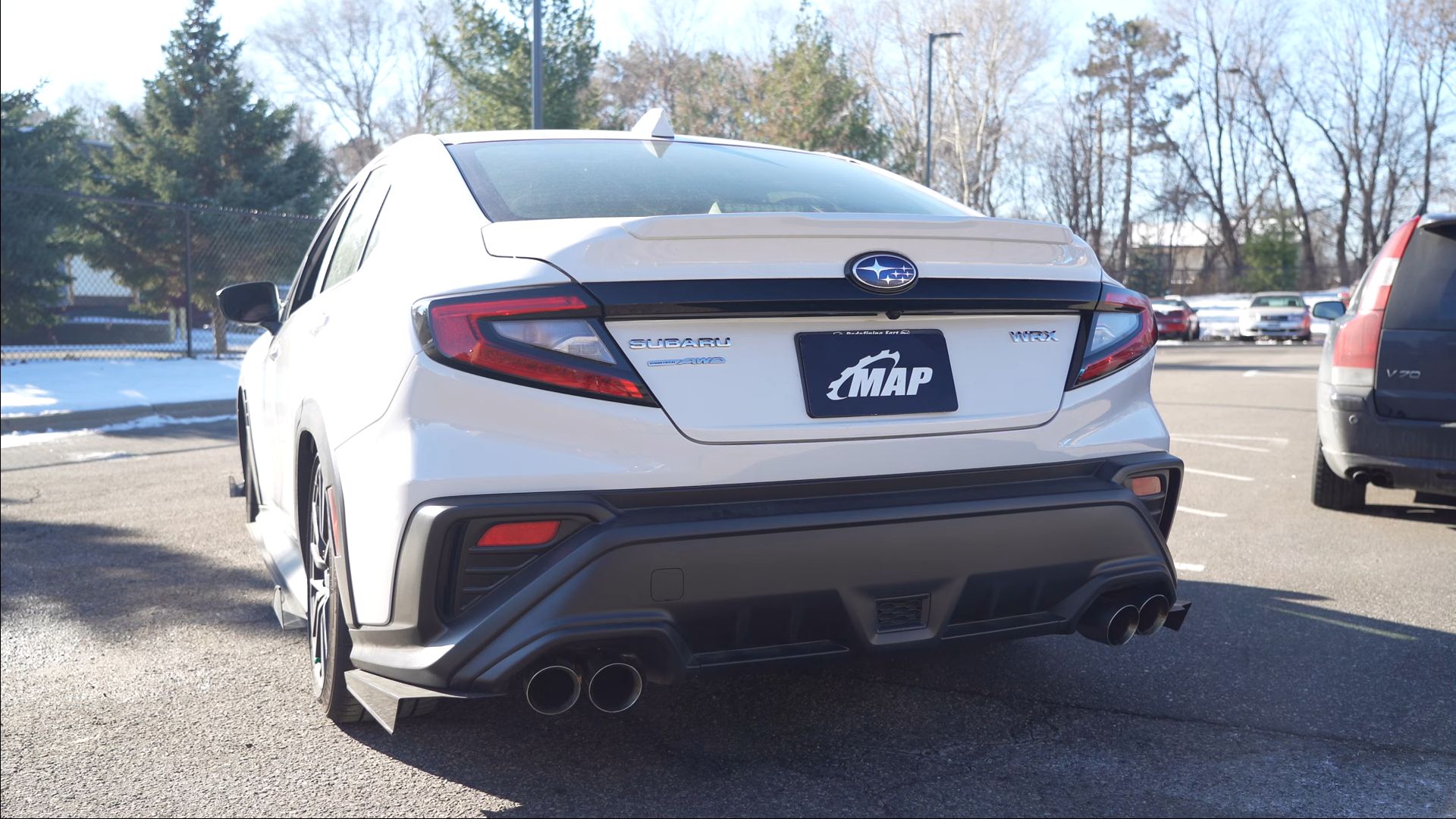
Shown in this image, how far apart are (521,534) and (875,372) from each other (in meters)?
0.86

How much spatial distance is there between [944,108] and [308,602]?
43834mm

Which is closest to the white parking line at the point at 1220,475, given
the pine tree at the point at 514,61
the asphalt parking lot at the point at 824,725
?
the asphalt parking lot at the point at 824,725

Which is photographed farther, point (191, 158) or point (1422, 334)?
point (191, 158)

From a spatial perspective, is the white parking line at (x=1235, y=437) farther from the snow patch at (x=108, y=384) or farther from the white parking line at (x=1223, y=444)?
the snow patch at (x=108, y=384)

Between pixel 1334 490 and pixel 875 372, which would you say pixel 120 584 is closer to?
pixel 875 372

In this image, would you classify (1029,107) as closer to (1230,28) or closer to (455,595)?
(1230,28)

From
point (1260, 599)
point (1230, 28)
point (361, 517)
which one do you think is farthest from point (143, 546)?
point (1230, 28)

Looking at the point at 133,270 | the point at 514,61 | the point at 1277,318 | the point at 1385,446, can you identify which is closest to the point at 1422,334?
the point at 1385,446

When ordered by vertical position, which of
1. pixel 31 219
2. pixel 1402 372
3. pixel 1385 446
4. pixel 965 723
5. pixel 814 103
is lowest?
pixel 965 723

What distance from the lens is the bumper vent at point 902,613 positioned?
2748mm

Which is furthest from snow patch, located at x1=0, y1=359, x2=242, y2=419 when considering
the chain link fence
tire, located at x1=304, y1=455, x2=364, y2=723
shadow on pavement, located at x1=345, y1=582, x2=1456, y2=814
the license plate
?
the license plate

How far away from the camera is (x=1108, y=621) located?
9.82 ft

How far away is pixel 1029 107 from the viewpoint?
45.0 m

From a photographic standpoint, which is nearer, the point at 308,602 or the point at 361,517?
the point at 361,517
